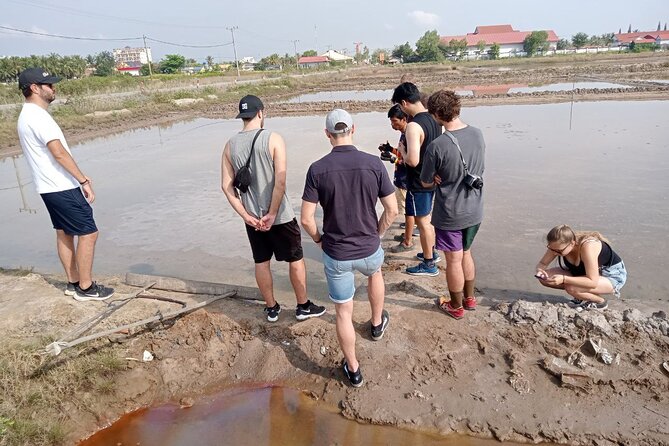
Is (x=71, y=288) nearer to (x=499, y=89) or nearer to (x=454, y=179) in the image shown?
(x=454, y=179)

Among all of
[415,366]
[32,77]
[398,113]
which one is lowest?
[415,366]

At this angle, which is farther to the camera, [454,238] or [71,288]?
[71,288]

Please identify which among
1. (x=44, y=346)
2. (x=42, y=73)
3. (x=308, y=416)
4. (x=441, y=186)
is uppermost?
(x=42, y=73)

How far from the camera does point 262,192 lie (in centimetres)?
359

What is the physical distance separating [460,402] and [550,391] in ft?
2.02

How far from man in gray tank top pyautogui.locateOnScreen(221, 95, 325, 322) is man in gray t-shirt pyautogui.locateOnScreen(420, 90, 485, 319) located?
3.80ft

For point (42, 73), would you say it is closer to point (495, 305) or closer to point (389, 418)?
point (389, 418)

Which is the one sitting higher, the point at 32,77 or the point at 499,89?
the point at 32,77

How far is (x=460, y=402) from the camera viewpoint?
3117mm

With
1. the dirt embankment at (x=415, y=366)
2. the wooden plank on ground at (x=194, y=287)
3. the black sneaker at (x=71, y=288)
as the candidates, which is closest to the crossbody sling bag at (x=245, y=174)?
the dirt embankment at (x=415, y=366)

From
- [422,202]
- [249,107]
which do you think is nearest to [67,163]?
[249,107]

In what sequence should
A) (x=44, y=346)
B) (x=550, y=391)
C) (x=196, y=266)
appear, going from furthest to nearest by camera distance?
(x=196, y=266) → (x=44, y=346) → (x=550, y=391)

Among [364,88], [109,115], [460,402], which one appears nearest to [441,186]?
[460,402]

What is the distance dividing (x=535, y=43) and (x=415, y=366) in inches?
3584
